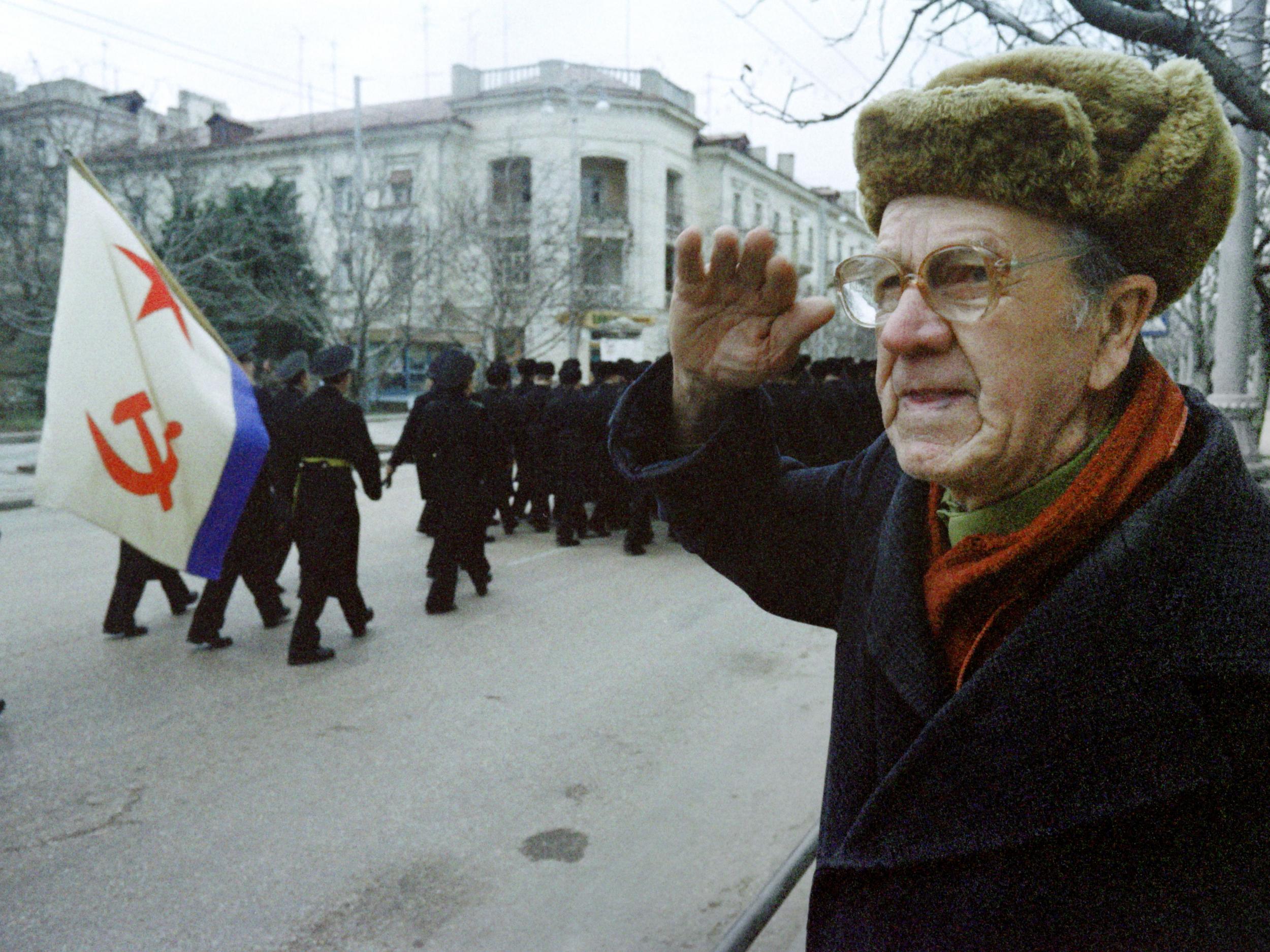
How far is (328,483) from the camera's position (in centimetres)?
660

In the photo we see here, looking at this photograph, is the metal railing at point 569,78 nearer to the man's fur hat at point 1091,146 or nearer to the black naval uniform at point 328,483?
the black naval uniform at point 328,483

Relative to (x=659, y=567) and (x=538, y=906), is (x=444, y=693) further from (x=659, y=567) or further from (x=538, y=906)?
(x=659, y=567)

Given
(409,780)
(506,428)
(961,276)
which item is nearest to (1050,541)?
(961,276)

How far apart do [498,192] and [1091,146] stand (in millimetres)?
33155

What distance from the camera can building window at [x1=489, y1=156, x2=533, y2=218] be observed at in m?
26.2

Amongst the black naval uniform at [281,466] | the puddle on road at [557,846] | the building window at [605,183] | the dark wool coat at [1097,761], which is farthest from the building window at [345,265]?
the dark wool coat at [1097,761]

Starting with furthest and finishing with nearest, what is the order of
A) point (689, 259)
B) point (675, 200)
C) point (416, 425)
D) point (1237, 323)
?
point (675, 200), point (1237, 323), point (416, 425), point (689, 259)

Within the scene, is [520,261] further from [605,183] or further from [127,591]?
[127,591]

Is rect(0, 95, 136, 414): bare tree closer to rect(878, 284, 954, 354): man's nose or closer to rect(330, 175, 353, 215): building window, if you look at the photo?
rect(330, 175, 353, 215): building window

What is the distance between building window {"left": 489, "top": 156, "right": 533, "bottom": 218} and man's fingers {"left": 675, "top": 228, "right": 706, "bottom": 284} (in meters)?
23.9

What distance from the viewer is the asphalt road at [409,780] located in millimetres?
3371

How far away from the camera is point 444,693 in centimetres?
564

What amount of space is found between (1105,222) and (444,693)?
4.90 meters

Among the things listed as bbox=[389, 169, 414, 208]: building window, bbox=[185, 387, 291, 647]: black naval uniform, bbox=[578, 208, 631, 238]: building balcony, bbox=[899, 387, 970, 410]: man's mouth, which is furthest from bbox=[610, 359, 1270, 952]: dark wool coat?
bbox=[578, 208, 631, 238]: building balcony
